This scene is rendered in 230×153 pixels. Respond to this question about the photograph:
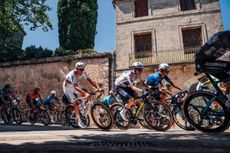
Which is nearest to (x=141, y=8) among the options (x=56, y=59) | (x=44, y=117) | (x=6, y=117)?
(x=56, y=59)

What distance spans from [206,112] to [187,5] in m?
15.8

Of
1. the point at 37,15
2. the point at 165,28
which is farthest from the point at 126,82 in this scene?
the point at 37,15

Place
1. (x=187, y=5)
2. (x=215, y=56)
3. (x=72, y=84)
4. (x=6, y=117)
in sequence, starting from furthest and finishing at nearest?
(x=187, y=5)
(x=6, y=117)
(x=72, y=84)
(x=215, y=56)

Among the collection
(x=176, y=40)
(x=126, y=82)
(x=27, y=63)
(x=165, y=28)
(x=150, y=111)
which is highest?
(x=165, y=28)

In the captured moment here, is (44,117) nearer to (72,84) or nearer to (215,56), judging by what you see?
(72,84)

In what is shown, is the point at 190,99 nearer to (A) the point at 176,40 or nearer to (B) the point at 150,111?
(B) the point at 150,111

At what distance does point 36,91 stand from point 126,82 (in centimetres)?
589

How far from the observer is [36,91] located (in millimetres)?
10672

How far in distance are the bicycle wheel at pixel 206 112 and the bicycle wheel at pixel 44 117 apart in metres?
7.30

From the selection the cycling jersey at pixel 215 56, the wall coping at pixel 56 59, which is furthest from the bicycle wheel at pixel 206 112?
the wall coping at pixel 56 59

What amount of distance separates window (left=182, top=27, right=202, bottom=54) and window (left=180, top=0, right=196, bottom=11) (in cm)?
176

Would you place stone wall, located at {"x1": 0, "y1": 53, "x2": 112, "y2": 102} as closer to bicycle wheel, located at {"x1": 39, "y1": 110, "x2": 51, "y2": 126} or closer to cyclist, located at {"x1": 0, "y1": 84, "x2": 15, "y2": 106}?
bicycle wheel, located at {"x1": 39, "y1": 110, "x2": 51, "y2": 126}

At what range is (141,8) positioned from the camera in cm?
1891

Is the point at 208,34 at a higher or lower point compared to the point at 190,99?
higher
